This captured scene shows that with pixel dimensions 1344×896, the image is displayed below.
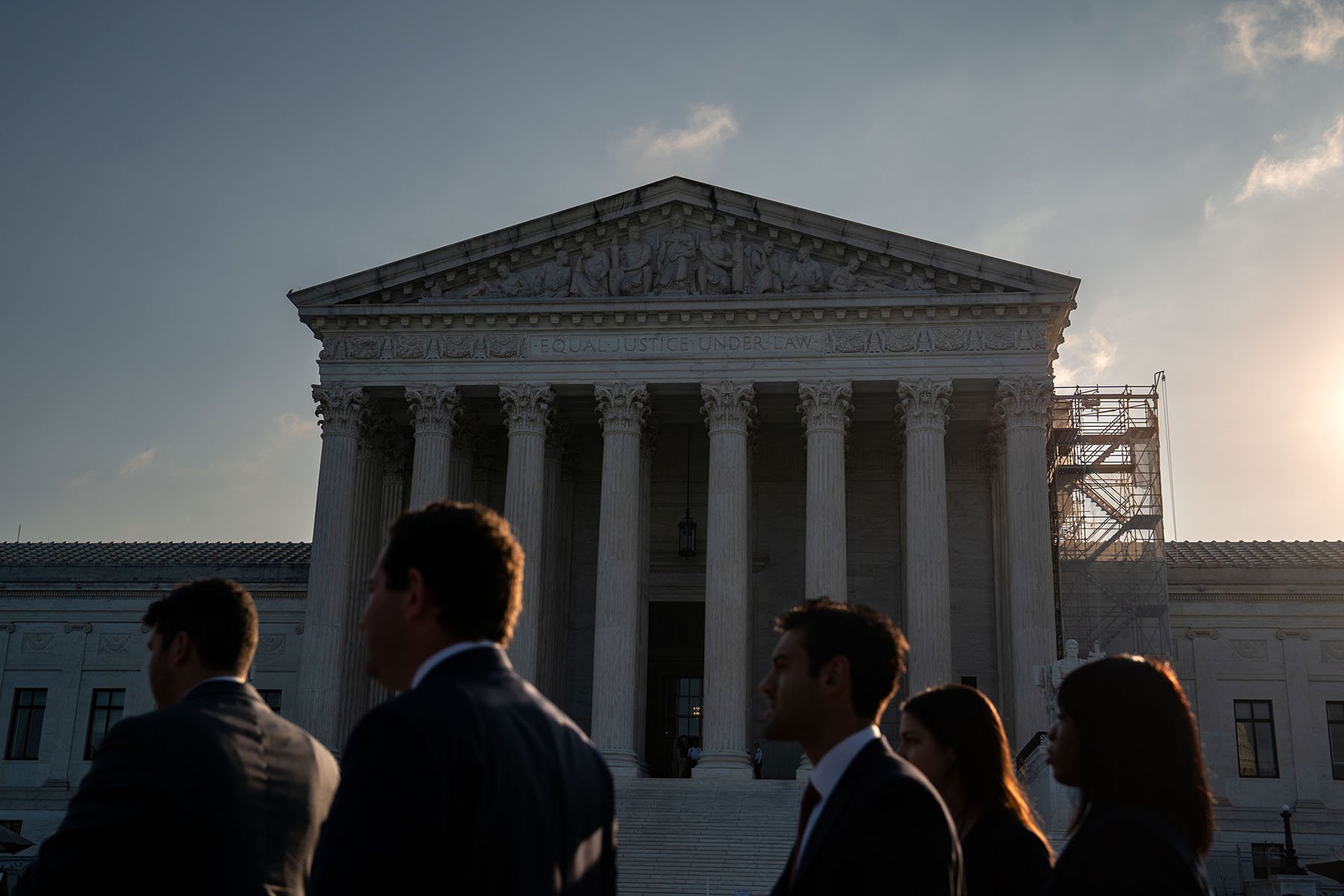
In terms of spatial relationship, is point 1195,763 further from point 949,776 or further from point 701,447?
point 701,447

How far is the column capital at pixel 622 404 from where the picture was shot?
126ft

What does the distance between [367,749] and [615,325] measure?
35.2 meters

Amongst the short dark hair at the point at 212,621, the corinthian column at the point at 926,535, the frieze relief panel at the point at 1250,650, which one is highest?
the corinthian column at the point at 926,535

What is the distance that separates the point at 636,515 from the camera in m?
38.0

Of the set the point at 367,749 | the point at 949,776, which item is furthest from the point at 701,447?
the point at 367,749

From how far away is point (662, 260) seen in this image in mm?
39281

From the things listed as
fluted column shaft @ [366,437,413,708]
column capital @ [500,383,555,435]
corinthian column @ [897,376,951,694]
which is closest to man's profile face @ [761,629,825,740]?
corinthian column @ [897,376,951,694]

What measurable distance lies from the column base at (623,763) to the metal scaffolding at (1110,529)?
14.3m

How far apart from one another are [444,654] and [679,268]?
115 ft

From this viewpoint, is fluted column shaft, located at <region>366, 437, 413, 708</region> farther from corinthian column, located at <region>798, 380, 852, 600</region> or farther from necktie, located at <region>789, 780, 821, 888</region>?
necktie, located at <region>789, 780, 821, 888</region>

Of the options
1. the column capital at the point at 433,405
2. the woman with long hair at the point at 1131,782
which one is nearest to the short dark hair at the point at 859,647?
the woman with long hair at the point at 1131,782

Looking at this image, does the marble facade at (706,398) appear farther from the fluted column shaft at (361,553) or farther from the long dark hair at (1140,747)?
the long dark hair at (1140,747)

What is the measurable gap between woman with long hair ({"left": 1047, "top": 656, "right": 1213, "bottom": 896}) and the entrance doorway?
3753 centimetres

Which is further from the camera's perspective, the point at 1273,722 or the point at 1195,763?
the point at 1273,722
